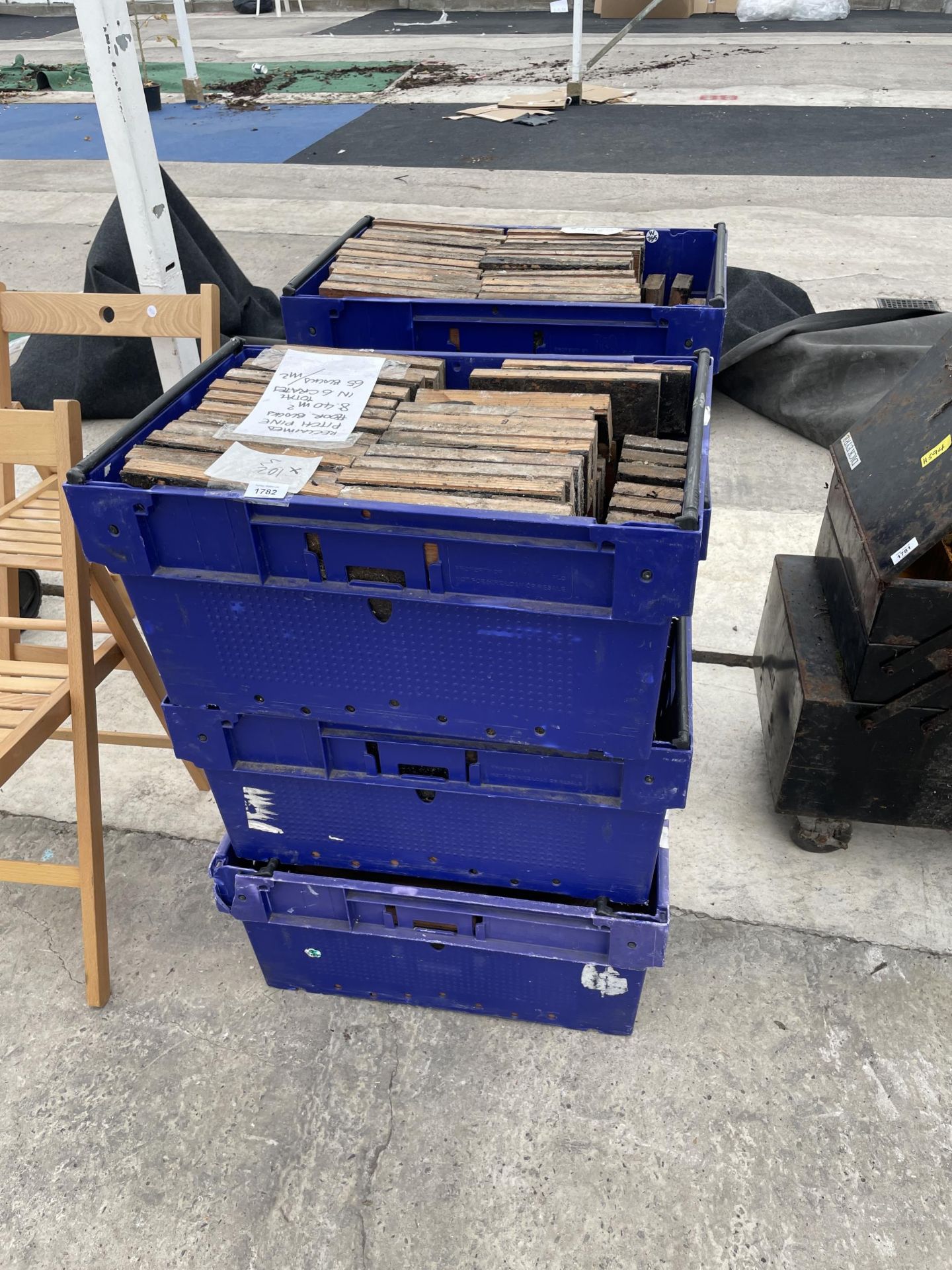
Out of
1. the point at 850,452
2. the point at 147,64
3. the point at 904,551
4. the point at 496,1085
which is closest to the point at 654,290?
the point at 850,452

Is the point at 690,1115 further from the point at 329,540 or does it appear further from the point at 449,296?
the point at 449,296

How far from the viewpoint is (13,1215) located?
1.95 metres

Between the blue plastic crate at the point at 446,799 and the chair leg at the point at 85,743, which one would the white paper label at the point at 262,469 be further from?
the chair leg at the point at 85,743

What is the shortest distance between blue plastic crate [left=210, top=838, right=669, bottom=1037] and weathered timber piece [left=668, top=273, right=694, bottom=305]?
1.83 metres

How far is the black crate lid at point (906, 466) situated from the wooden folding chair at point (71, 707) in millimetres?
2118

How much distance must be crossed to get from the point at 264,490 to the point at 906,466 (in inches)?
66.6

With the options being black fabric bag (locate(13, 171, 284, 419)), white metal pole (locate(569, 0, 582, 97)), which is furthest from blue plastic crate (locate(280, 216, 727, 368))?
white metal pole (locate(569, 0, 582, 97))

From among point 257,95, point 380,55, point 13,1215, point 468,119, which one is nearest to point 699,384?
point 13,1215

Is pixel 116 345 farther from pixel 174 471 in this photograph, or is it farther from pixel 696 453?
pixel 696 453

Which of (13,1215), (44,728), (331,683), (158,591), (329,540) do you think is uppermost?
(329,540)

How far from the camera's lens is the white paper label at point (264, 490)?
1520 millimetres

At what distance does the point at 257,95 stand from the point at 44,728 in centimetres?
1361

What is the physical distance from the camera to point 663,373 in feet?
6.70

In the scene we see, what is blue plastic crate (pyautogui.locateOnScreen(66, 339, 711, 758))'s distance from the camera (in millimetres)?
1468
